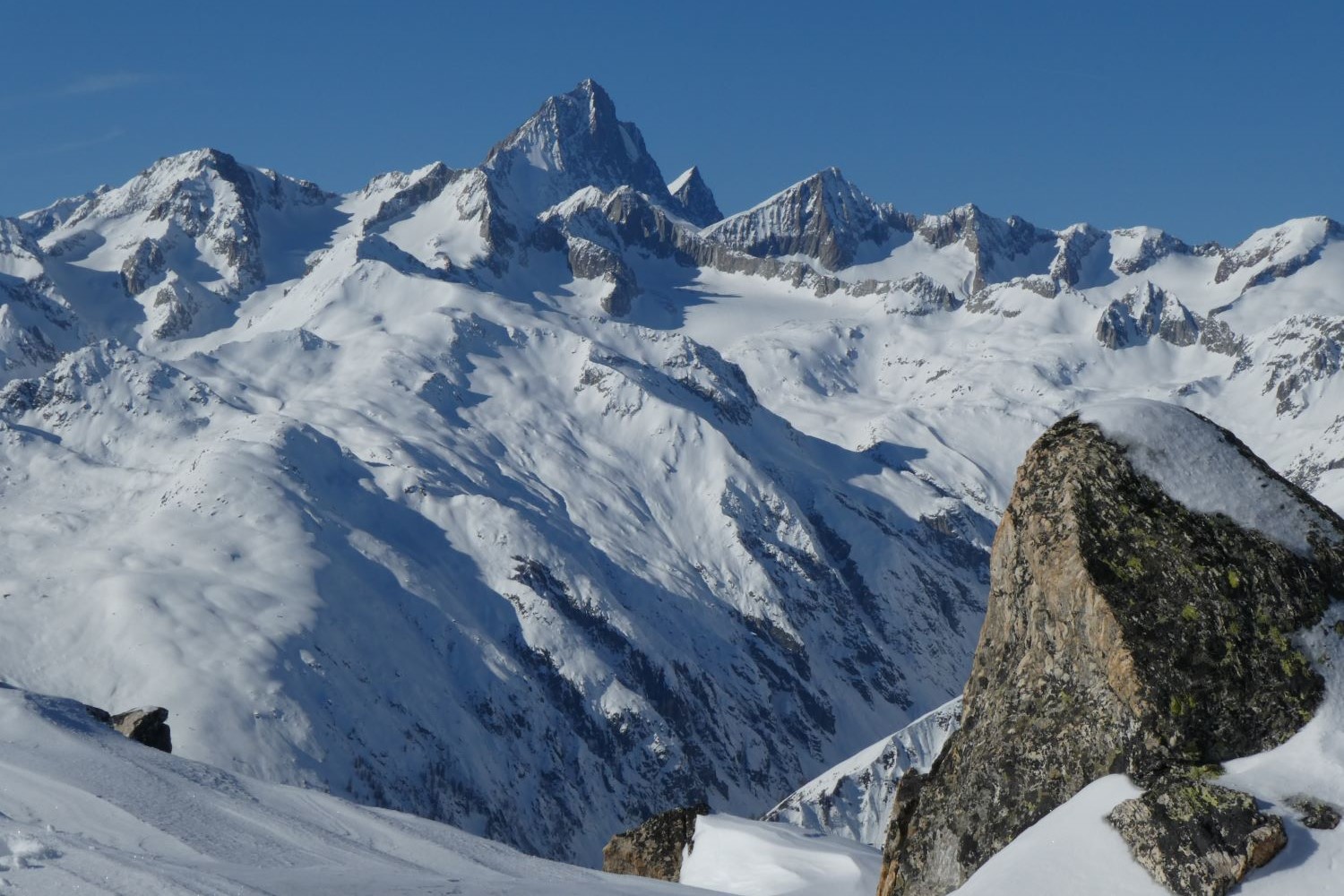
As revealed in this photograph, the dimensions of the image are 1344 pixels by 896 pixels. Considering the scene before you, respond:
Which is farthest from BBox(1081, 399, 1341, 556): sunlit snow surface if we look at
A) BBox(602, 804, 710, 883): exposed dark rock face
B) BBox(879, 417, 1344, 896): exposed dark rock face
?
BBox(602, 804, 710, 883): exposed dark rock face

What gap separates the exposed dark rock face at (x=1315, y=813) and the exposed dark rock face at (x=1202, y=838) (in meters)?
0.48

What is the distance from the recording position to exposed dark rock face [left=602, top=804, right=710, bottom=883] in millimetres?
35406

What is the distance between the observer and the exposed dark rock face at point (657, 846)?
116 feet

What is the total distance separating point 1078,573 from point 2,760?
20.9 m

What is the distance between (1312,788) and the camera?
58.0 ft

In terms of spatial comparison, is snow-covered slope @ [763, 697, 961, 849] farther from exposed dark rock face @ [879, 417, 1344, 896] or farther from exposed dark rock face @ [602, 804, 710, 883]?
exposed dark rock face @ [879, 417, 1344, 896]

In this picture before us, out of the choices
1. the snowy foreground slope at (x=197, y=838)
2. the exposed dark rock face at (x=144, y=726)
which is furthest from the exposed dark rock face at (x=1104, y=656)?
the exposed dark rock face at (x=144, y=726)

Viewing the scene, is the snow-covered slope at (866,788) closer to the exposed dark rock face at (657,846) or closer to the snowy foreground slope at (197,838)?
the exposed dark rock face at (657,846)

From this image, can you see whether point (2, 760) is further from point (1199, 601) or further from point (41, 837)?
point (1199, 601)

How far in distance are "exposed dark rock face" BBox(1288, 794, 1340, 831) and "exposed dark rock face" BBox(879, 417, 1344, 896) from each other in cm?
141

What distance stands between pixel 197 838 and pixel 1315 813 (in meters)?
17.2

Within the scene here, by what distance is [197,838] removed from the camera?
81.4 ft

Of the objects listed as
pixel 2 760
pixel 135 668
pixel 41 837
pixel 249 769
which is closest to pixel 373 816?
pixel 2 760

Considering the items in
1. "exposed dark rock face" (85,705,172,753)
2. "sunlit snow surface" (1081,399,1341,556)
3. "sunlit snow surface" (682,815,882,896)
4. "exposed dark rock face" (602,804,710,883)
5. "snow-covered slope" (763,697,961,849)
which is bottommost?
"sunlit snow surface" (682,815,882,896)
